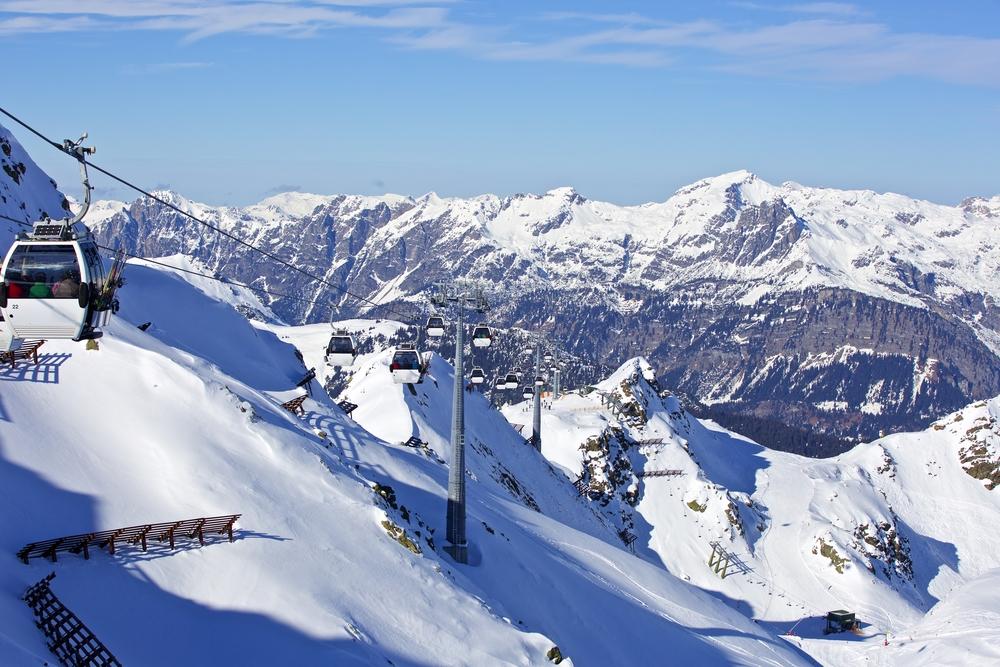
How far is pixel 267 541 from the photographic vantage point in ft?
101

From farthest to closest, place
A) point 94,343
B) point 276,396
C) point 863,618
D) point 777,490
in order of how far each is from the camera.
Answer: point 777,490 → point 863,618 → point 276,396 → point 94,343

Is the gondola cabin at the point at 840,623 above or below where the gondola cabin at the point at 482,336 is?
below

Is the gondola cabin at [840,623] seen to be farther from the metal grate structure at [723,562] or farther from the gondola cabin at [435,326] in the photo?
the gondola cabin at [435,326]

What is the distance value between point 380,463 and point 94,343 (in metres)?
14.5

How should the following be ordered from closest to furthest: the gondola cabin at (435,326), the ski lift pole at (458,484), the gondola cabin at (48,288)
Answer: the gondola cabin at (48,288) < the ski lift pole at (458,484) < the gondola cabin at (435,326)

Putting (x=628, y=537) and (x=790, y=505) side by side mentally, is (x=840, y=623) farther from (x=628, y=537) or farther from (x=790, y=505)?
(x=790, y=505)

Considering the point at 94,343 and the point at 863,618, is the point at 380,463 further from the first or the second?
the point at 863,618

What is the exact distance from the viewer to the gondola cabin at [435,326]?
149 feet

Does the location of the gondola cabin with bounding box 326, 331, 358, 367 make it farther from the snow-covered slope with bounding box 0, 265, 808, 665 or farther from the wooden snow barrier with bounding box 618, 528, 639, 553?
the wooden snow barrier with bounding box 618, 528, 639, 553

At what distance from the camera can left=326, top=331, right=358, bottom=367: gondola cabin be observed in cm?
5334

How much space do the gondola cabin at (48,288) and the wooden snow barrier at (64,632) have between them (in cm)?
621

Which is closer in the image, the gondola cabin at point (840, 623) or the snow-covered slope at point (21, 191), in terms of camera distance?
the snow-covered slope at point (21, 191)

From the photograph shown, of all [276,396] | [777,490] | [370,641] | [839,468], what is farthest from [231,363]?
[839,468]

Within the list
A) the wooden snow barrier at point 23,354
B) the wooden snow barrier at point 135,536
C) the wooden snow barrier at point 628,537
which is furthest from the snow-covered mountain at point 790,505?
the wooden snow barrier at point 23,354
